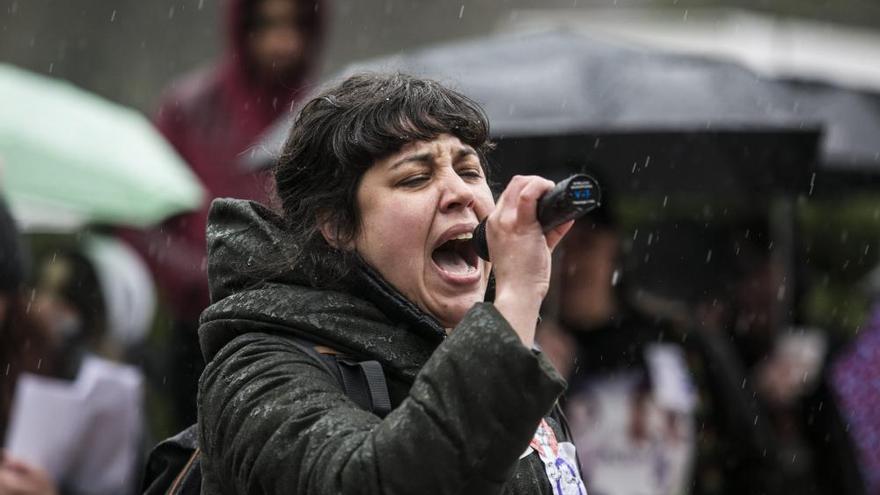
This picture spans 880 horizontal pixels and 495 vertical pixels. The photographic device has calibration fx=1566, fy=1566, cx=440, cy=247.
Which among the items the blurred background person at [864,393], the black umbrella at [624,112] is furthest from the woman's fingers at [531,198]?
the blurred background person at [864,393]

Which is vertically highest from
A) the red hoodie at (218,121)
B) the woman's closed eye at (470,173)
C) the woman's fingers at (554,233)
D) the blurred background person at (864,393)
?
the woman's fingers at (554,233)

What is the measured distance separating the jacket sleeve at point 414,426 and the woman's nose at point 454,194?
0.34 metres

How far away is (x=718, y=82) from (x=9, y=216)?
310 centimetres

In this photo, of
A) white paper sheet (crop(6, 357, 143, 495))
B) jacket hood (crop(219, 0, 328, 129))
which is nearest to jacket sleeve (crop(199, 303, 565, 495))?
white paper sheet (crop(6, 357, 143, 495))

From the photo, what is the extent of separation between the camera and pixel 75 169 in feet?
23.9

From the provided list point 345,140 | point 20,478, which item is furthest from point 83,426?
point 345,140

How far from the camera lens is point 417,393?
219 cm

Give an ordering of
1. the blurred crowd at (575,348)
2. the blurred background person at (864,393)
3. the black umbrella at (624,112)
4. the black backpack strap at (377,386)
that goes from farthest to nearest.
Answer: the blurred background person at (864,393)
the black umbrella at (624,112)
the blurred crowd at (575,348)
the black backpack strap at (377,386)

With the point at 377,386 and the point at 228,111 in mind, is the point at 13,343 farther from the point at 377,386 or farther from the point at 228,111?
the point at 228,111

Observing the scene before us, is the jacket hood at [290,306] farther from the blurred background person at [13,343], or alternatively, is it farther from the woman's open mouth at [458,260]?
the blurred background person at [13,343]

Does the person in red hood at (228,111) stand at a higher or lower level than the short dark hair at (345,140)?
lower

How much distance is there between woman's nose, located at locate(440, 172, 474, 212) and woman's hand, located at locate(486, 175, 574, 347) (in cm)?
26

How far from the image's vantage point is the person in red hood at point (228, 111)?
249 inches

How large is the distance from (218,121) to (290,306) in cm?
432
